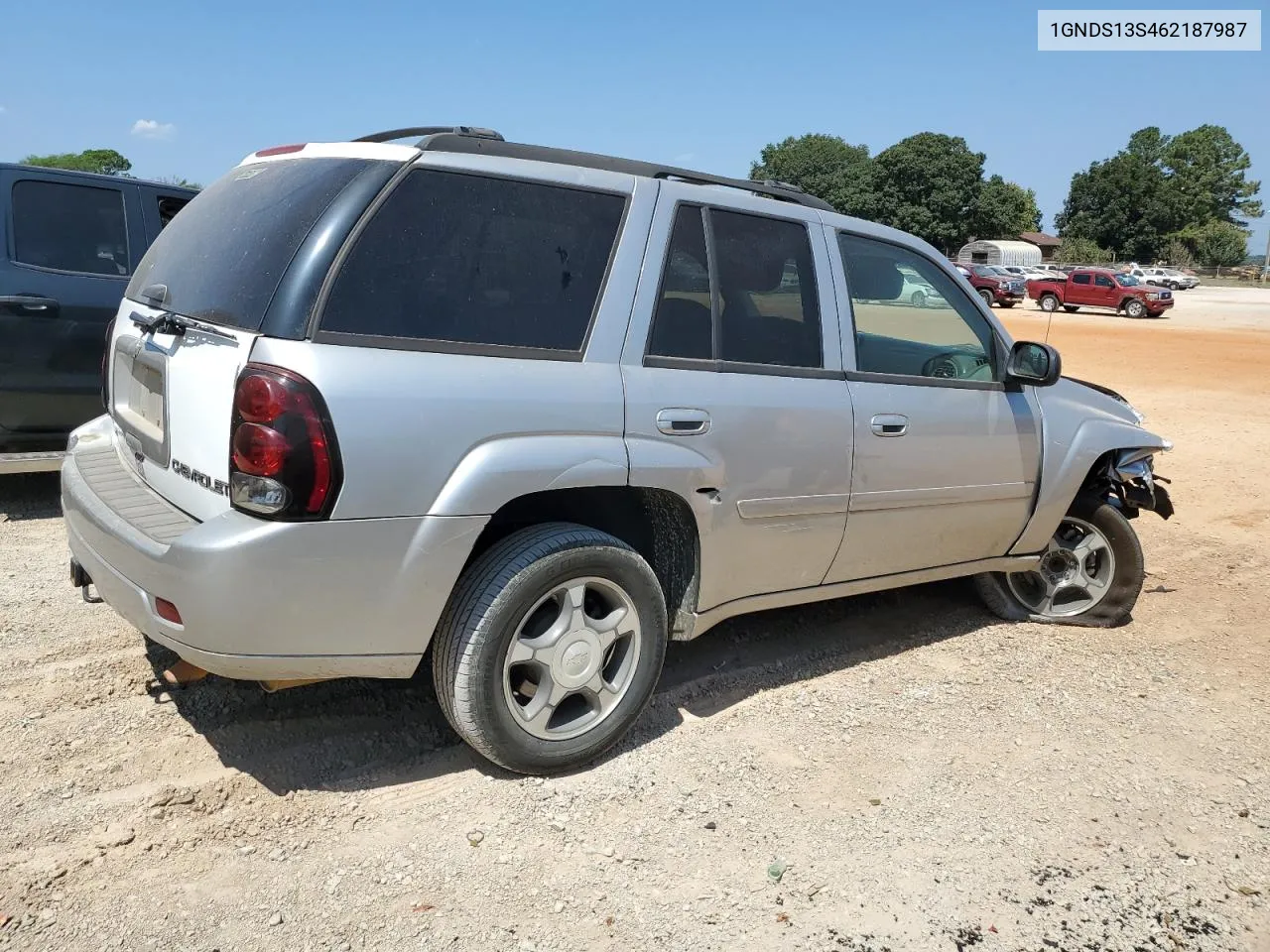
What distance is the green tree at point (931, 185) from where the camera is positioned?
82938 millimetres

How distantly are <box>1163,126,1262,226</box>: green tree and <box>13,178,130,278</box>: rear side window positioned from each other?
118997 millimetres

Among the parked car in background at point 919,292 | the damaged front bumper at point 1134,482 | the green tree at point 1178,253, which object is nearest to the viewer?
the parked car in background at point 919,292

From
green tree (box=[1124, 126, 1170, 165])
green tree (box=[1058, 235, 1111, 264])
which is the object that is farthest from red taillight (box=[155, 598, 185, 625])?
green tree (box=[1124, 126, 1170, 165])

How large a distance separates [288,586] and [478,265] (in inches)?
42.5

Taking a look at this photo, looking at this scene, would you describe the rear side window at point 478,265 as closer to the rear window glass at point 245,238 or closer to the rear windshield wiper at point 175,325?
the rear window glass at point 245,238

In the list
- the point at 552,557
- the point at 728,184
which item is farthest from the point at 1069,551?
the point at 552,557

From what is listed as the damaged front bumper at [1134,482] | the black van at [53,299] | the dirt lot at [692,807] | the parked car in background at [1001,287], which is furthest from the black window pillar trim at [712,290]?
the parked car in background at [1001,287]

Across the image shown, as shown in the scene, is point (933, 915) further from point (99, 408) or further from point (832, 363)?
point (99, 408)

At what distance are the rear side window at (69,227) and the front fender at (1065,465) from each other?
17.0 ft

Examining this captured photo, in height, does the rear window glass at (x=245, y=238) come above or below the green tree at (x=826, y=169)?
below

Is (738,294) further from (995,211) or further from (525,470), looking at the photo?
(995,211)

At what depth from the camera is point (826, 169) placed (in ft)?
367

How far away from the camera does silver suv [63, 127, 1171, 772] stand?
2.76m

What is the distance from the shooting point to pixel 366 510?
2.77 metres
